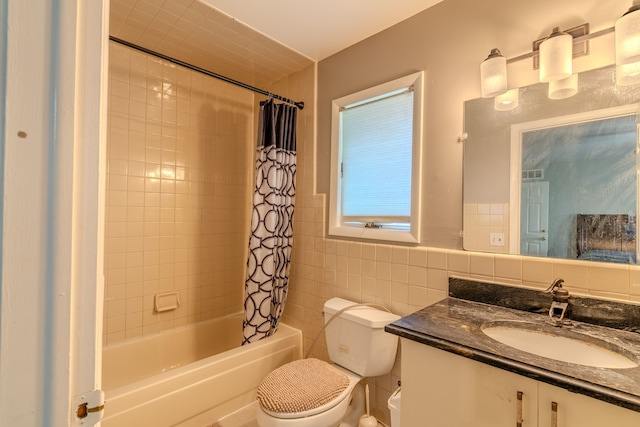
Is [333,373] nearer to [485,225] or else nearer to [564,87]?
[485,225]

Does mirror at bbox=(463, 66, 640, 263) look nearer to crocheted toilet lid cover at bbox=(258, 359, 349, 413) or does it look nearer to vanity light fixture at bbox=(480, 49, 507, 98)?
vanity light fixture at bbox=(480, 49, 507, 98)

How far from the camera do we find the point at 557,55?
43.0 inches

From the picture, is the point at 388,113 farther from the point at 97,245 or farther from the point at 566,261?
the point at 97,245

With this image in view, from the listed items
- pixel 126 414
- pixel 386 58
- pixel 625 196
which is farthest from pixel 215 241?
pixel 625 196

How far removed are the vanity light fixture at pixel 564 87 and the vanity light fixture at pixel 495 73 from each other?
0.54 feet

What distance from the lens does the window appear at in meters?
1.58

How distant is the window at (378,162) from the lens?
158 cm

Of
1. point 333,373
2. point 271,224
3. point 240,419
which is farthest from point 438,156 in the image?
point 240,419

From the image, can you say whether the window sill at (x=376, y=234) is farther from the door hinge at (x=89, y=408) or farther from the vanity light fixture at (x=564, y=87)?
the door hinge at (x=89, y=408)

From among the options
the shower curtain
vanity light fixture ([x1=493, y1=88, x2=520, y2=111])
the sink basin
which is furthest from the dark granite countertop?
the shower curtain

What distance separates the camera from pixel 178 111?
2.20 metres

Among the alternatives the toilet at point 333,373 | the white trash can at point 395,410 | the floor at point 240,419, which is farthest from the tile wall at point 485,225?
the floor at point 240,419

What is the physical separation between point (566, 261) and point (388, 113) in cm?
113

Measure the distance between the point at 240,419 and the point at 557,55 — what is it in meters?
2.30
